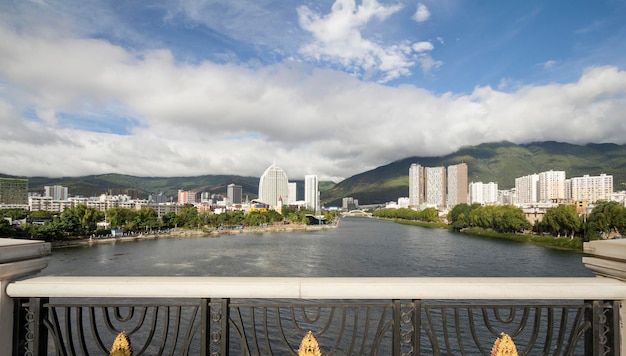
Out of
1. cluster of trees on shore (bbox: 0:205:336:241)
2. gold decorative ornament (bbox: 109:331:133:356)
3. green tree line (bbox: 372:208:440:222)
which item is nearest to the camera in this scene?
gold decorative ornament (bbox: 109:331:133:356)

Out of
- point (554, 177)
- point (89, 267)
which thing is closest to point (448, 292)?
point (89, 267)

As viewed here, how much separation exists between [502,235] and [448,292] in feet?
187

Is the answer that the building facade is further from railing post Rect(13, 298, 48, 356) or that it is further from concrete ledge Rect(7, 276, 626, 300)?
railing post Rect(13, 298, 48, 356)

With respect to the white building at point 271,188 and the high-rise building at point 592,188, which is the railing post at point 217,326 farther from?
the white building at point 271,188

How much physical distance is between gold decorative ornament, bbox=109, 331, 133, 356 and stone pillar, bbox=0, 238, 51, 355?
573 mm

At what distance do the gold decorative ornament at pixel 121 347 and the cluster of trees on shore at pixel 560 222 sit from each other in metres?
45.1

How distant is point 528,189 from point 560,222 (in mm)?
86950

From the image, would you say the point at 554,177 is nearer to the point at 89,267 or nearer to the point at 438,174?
the point at 438,174

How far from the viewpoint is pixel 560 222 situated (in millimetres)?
43406

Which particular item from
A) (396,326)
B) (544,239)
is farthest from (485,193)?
(396,326)

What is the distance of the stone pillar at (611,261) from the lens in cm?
221

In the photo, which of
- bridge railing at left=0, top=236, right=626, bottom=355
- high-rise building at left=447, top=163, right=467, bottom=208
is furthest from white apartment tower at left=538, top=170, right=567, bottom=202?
bridge railing at left=0, top=236, right=626, bottom=355

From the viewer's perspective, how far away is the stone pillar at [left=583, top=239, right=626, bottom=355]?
221cm

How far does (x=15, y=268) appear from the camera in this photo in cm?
221
